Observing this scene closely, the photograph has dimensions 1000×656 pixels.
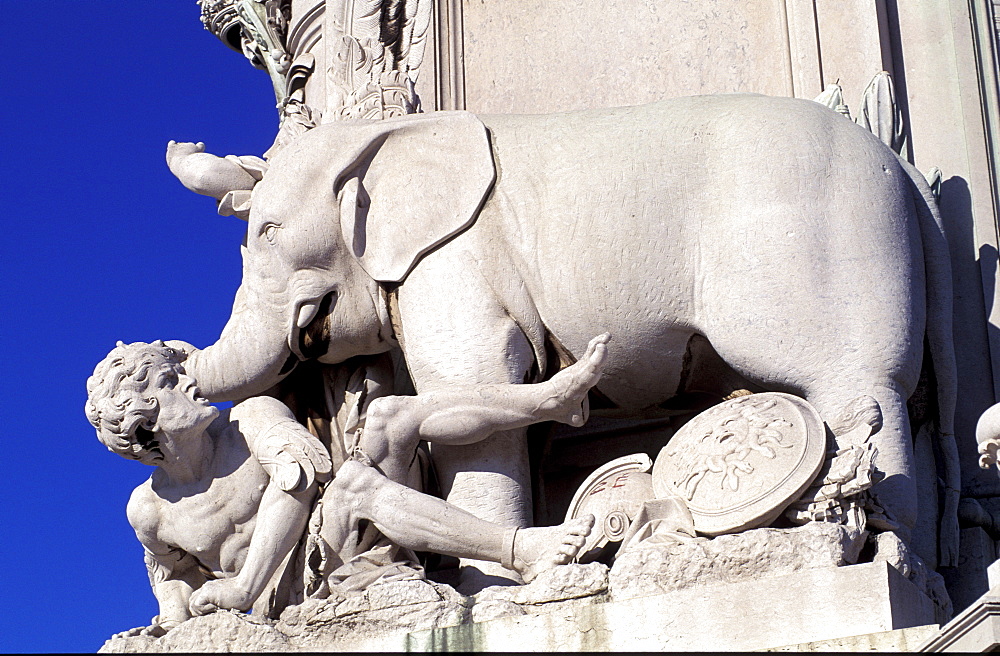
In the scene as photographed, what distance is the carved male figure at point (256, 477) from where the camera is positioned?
6.40 metres

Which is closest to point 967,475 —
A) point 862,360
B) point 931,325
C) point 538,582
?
point 931,325

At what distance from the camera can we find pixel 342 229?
23.2 feet

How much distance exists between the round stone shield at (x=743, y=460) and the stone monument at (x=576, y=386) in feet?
0.03

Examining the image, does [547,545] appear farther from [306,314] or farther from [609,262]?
[306,314]

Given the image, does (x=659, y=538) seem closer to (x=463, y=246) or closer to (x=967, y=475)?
(x=463, y=246)

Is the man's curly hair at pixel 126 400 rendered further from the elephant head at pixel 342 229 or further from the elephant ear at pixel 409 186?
the elephant ear at pixel 409 186

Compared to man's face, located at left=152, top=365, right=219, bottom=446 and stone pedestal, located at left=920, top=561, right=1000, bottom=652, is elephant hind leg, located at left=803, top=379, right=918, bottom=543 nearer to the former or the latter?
stone pedestal, located at left=920, top=561, right=1000, bottom=652

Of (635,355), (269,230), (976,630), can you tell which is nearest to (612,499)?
(635,355)

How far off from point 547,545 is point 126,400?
178 cm

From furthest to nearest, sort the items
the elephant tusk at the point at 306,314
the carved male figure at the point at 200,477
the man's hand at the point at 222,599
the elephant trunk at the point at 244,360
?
the elephant trunk at the point at 244,360
the elephant tusk at the point at 306,314
the carved male figure at the point at 200,477
the man's hand at the point at 222,599

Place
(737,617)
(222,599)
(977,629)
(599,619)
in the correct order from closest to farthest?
(977,629)
(737,617)
(599,619)
(222,599)

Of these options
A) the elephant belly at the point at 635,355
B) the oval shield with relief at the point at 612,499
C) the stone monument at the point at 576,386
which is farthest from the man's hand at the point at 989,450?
the elephant belly at the point at 635,355

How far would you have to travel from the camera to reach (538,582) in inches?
237

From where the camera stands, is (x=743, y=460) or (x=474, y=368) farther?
(x=474, y=368)
